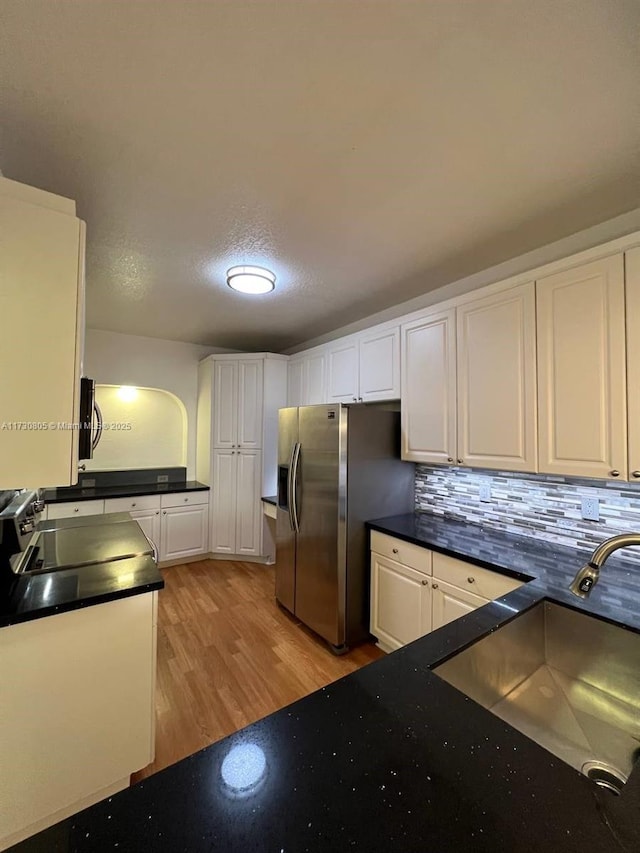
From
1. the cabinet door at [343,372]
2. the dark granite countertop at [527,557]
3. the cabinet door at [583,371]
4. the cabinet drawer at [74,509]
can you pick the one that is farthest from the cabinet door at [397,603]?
the cabinet drawer at [74,509]

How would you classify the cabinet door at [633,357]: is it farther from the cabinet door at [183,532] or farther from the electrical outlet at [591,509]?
the cabinet door at [183,532]

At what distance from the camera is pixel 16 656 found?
1.19m

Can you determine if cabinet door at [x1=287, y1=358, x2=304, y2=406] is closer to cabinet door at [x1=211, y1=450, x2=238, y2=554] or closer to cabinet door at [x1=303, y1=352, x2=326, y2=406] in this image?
cabinet door at [x1=303, y1=352, x2=326, y2=406]

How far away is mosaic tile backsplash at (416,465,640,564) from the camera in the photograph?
1.72 meters

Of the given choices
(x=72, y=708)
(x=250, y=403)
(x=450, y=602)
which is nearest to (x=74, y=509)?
(x=250, y=403)

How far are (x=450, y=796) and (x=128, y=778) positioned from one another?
62.7 inches

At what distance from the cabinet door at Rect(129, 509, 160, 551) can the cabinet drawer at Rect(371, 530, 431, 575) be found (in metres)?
2.47

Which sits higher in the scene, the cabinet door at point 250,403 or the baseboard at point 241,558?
the cabinet door at point 250,403

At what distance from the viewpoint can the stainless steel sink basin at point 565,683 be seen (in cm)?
91

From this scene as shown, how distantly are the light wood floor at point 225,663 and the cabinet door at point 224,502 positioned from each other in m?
0.66

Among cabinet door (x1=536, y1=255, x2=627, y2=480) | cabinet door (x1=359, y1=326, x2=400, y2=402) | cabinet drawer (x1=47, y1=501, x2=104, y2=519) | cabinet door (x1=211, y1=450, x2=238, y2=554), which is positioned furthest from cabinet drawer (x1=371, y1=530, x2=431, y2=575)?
cabinet drawer (x1=47, y1=501, x2=104, y2=519)

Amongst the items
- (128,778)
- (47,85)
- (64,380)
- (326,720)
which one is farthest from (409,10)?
(128,778)

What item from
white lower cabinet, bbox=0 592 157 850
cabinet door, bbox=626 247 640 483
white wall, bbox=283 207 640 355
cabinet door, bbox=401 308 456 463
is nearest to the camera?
white lower cabinet, bbox=0 592 157 850

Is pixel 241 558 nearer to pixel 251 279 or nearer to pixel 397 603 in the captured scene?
pixel 397 603
